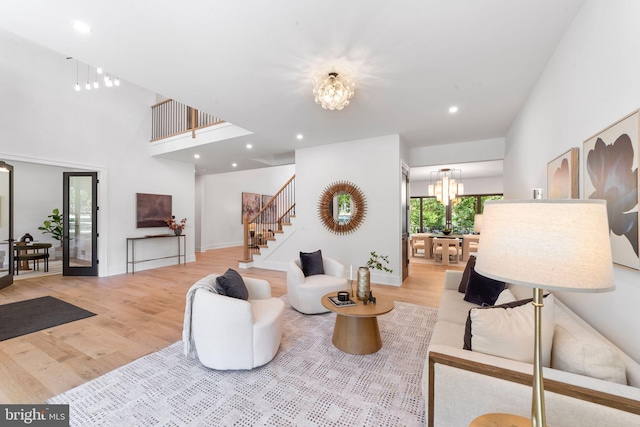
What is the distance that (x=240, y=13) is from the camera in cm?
201

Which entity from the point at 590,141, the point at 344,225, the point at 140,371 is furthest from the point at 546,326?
the point at 344,225

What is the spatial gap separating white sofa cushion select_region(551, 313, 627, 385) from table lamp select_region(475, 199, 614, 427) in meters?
0.56

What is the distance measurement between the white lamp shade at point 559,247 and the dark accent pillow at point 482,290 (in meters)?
1.98

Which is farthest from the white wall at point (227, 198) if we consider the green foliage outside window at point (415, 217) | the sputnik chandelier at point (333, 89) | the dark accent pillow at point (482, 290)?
the dark accent pillow at point (482, 290)

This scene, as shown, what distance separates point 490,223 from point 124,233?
24.3ft

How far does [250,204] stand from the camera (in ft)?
37.9

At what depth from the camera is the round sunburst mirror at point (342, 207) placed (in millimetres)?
5348

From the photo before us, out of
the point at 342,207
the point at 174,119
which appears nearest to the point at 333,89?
the point at 342,207

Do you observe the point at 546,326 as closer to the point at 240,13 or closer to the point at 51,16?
the point at 240,13

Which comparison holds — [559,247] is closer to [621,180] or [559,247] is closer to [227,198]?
[621,180]

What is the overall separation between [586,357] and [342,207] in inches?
177

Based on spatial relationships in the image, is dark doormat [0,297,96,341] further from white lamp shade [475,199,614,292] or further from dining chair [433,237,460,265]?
dining chair [433,237,460,265]

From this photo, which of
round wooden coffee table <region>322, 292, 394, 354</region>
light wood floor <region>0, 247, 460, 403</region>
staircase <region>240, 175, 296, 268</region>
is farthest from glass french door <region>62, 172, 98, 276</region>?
round wooden coffee table <region>322, 292, 394, 354</region>

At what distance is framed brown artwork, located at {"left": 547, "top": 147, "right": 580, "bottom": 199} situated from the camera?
75.2 inches
